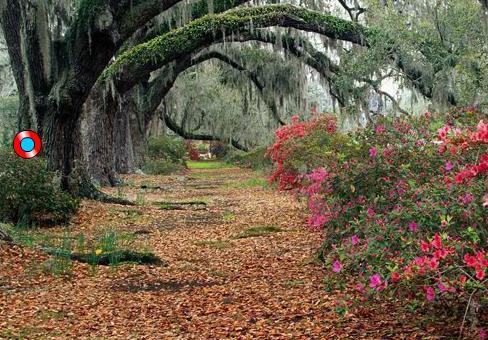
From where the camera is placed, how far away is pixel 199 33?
14.5 meters

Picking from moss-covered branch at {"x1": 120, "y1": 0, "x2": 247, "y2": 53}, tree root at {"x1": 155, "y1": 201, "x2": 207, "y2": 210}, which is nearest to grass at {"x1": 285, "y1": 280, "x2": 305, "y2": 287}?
tree root at {"x1": 155, "y1": 201, "x2": 207, "y2": 210}

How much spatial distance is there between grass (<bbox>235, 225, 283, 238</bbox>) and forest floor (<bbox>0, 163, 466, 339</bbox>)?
1cm

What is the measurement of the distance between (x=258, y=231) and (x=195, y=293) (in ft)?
10.7

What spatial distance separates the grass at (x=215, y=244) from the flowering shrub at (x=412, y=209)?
1.38m

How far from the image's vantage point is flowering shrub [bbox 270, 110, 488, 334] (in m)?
3.26

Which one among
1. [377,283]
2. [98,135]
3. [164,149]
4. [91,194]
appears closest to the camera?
[377,283]

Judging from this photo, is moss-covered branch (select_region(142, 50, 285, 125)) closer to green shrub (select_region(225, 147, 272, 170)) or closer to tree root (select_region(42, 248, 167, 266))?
green shrub (select_region(225, 147, 272, 170))

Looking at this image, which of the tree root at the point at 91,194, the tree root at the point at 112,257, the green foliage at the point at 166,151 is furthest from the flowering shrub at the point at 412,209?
the green foliage at the point at 166,151

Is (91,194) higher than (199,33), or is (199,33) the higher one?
(199,33)

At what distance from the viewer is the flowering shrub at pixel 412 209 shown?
3.26 m

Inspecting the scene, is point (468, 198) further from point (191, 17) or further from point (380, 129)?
point (191, 17)

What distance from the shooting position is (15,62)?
421 inches

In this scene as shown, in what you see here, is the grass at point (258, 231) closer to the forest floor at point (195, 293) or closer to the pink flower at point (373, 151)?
the forest floor at point (195, 293)

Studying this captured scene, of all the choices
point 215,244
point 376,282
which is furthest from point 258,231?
point 376,282
